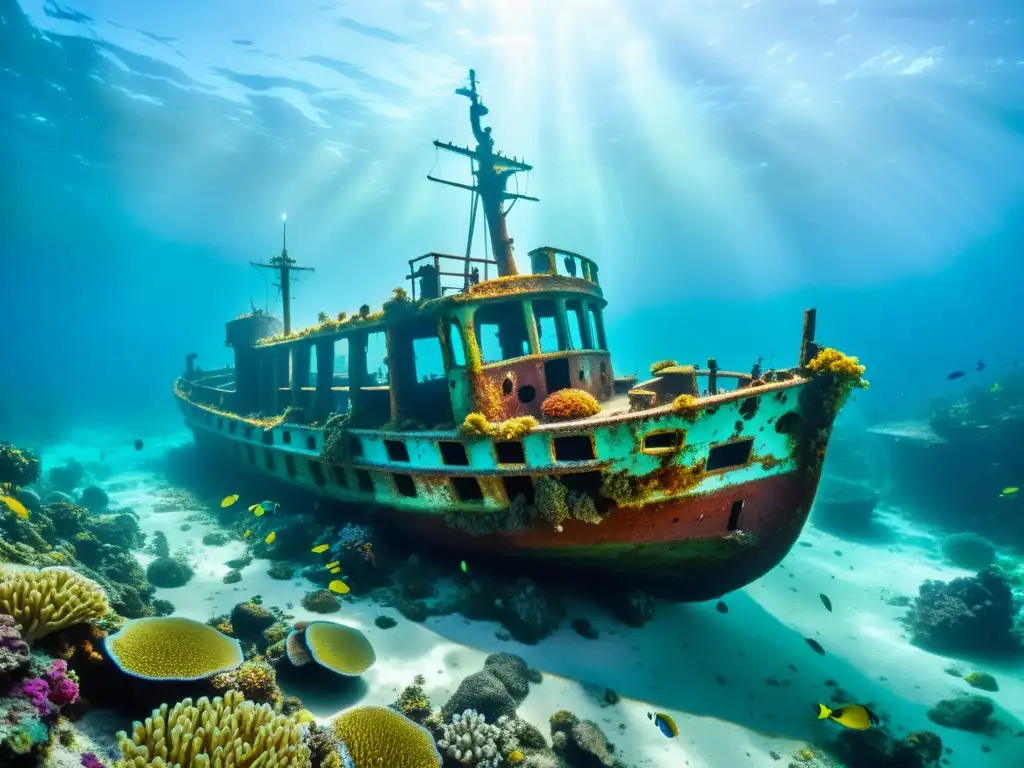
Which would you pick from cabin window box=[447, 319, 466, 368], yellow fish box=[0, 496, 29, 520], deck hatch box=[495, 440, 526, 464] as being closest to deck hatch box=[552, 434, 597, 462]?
deck hatch box=[495, 440, 526, 464]

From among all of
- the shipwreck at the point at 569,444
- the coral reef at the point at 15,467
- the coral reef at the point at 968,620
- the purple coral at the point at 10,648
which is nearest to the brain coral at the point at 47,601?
the purple coral at the point at 10,648

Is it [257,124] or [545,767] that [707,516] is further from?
[257,124]

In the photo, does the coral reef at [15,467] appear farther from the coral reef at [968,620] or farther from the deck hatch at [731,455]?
the coral reef at [968,620]

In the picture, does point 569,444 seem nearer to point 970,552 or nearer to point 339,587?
point 339,587

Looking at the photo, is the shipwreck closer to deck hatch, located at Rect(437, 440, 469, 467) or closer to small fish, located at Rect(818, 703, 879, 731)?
deck hatch, located at Rect(437, 440, 469, 467)

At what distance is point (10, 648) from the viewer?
3705mm

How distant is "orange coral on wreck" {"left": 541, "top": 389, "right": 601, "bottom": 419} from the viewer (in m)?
9.68

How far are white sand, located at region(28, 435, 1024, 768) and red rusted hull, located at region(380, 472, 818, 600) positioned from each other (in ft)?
4.86

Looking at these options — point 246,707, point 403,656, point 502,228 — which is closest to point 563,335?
point 502,228

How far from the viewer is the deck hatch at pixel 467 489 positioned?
10500 mm

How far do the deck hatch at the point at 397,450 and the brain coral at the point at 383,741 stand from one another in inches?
222

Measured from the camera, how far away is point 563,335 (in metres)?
12.3

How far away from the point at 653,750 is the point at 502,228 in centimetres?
1379

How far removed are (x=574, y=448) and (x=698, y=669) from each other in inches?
227
